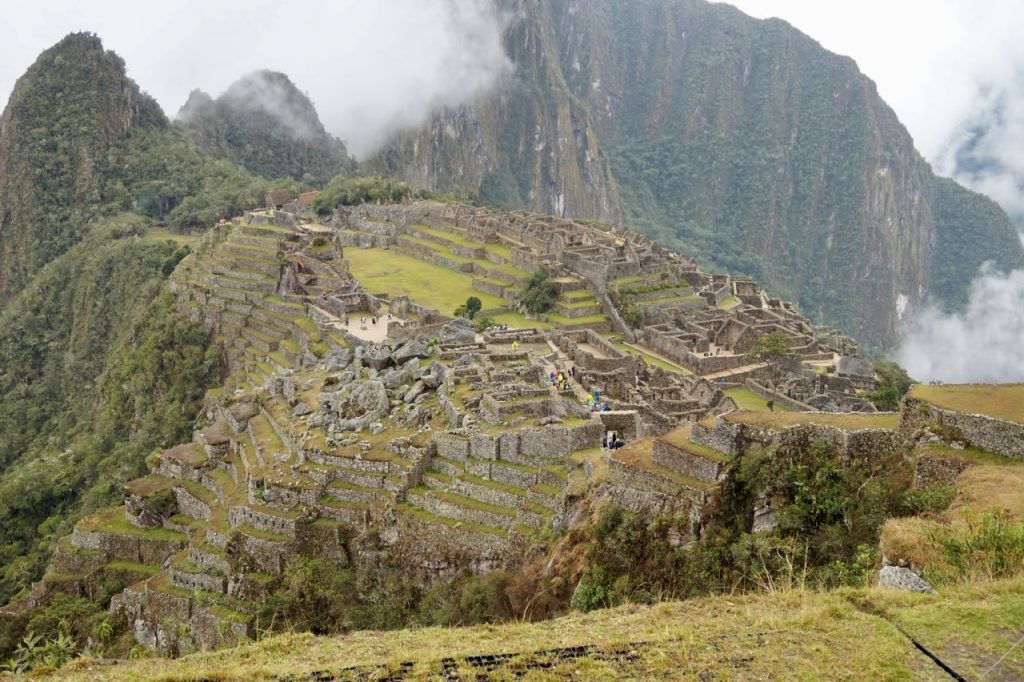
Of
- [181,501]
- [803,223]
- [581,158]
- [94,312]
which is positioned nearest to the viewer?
[181,501]

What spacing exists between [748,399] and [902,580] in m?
26.5

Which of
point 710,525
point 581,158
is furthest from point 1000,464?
point 581,158

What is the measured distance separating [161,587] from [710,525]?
1288 centimetres

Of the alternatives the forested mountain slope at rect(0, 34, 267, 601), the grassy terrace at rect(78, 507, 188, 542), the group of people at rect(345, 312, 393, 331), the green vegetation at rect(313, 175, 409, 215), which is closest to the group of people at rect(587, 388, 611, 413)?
the grassy terrace at rect(78, 507, 188, 542)

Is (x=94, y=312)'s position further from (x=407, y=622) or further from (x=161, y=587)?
(x=407, y=622)

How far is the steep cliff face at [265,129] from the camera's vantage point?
4099 inches

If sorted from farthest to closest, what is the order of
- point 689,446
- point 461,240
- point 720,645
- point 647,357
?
point 461,240
point 647,357
point 689,446
point 720,645

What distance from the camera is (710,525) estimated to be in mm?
14125

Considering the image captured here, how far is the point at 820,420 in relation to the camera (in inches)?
571

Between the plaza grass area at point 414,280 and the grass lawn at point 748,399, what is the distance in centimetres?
1417

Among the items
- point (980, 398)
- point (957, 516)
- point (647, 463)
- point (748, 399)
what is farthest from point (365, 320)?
point (957, 516)

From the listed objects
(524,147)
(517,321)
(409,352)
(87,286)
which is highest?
(524,147)

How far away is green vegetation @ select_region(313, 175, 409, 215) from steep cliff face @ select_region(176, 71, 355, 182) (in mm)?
29487

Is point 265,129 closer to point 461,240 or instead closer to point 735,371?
point 461,240
